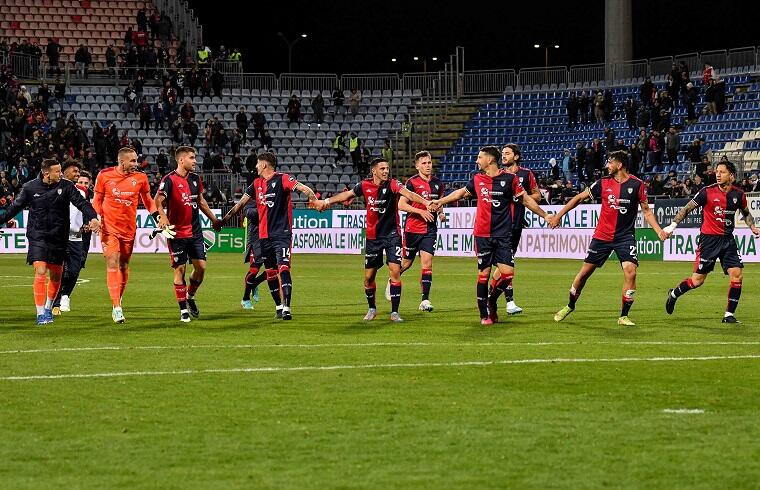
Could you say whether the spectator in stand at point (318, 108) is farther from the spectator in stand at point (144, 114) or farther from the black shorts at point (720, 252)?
the black shorts at point (720, 252)

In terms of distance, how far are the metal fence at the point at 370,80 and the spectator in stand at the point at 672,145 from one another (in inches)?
717

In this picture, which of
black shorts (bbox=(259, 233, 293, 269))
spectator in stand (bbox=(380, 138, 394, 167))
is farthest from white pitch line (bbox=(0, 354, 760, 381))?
spectator in stand (bbox=(380, 138, 394, 167))

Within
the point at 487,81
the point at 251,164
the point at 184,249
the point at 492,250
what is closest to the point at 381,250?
the point at 492,250

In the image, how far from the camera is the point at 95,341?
50.2 feet

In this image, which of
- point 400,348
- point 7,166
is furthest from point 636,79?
point 400,348

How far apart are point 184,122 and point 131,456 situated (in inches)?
1933

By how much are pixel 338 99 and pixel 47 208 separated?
142ft

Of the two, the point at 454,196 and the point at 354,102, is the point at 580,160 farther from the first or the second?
the point at 454,196

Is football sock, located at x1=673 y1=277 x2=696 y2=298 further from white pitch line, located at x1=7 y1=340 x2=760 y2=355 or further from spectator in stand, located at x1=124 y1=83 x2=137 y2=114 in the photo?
spectator in stand, located at x1=124 y1=83 x2=137 y2=114

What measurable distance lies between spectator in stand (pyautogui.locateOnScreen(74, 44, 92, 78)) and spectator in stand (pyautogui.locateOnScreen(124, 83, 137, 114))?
10.3ft

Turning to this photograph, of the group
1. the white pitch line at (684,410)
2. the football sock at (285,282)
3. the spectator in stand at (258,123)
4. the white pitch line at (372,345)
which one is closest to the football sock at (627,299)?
the white pitch line at (372,345)

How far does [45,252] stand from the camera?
695 inches

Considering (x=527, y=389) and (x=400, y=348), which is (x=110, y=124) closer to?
(x=400, y=348)

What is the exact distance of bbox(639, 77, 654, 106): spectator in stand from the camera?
51.7 metres
